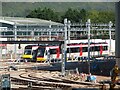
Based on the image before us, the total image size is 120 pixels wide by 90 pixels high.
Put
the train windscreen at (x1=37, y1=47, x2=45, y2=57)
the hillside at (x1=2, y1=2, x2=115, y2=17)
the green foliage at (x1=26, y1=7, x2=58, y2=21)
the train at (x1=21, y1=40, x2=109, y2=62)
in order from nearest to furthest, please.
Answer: the hillside at (x1=2, y1=2, x2=115, y2=17), the train windscreen at (x1=37, y1=47, x2=45, y2=57), the train at (x1=21, y1=40, x2=109, y2=62), the green foliage at (x1=26, y1=7, x2=58, y2=21)

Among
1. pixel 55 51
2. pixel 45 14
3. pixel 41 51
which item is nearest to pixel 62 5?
pixel 45 14

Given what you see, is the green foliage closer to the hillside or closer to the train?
the hillside

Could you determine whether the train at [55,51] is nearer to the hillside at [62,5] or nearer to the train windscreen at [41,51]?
the train windscreen at [41,51]

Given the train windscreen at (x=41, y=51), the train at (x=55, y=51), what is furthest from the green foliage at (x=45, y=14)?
the train windscreen at (x=41, y=51)

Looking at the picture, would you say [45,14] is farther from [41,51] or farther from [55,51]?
[41,51]

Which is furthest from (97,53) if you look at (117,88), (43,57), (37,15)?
(37,15)

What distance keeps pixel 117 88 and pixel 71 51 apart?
21248mm

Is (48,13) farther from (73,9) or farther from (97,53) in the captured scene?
(97,53)

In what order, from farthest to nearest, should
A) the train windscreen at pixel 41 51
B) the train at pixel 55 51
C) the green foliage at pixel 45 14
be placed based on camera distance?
the green foliage at pixel 45 14, the train at pixel 55 51, the train windscreen at pixel 41 51

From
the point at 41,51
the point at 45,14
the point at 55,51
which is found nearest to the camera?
the point at 41,51

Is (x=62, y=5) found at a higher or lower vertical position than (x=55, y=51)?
higher

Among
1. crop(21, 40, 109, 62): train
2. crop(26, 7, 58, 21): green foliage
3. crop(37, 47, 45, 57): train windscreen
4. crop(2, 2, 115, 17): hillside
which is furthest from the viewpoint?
crop(26, 7, 58, 21): green foliage

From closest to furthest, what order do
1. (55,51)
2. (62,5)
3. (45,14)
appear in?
1. (55,51)
2. (45,14)
3. (62,5)

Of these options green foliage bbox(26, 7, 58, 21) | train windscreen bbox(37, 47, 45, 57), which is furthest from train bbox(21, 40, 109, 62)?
green foliage bbox(26, 7, 58, 21)
